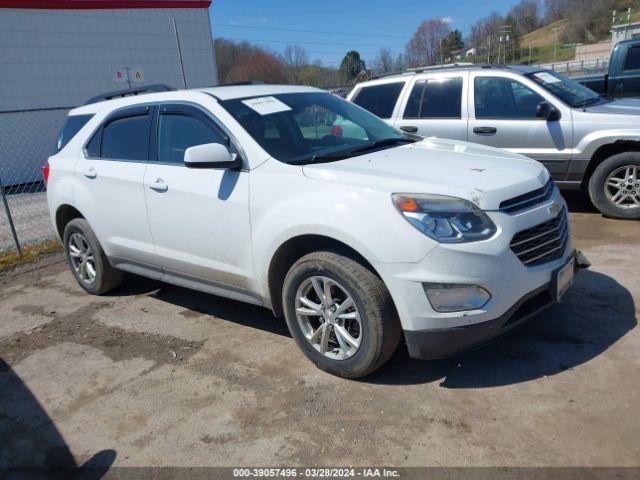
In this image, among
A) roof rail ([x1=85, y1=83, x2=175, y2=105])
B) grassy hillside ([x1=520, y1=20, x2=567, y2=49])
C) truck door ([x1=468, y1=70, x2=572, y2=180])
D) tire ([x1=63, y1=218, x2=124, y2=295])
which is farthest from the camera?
grassy hillside ([x1=520, y1=20, x2=567, y2=49])

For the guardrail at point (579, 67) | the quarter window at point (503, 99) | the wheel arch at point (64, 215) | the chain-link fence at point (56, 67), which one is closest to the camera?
the wheel arch at point (64, 215)

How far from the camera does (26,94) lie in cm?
1322

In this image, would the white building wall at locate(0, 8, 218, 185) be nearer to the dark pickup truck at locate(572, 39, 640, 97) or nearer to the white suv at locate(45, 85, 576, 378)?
the dark pickup truck at locate(572, 39, 640, 97)

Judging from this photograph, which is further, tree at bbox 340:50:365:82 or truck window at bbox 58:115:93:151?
tree at bbox 340:50:365:82

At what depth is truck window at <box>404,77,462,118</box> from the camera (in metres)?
6.84

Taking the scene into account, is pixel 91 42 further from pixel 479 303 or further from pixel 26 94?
pixel 479 303

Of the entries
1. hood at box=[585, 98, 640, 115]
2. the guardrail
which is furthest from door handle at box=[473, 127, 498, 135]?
the guardrail

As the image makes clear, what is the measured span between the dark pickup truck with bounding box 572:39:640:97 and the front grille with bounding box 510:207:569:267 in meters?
7.08

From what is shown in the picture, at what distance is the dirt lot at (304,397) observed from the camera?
277 cm

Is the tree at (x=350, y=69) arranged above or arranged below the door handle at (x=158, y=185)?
above

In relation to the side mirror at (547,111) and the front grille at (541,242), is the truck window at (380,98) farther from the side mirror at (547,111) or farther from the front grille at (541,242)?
the front grille at (541,242)

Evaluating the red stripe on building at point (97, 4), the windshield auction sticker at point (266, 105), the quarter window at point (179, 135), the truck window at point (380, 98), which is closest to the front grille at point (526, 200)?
the windshield auction sticker at point (266, 105)

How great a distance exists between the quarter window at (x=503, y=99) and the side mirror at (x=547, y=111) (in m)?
0.19

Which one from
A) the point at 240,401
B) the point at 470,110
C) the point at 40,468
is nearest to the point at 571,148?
the point at 470,110
